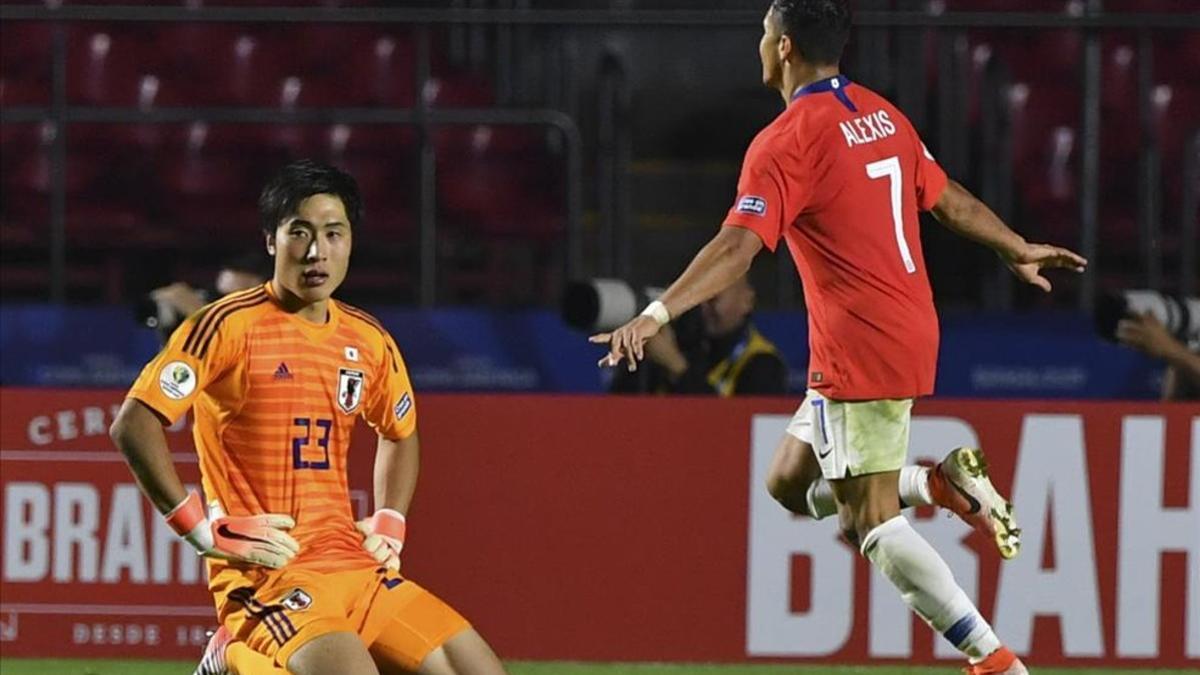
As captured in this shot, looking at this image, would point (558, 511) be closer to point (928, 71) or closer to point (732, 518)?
point (732, 518)

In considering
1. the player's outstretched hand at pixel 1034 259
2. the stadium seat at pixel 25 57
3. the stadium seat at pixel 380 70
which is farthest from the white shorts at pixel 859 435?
the stadium seat at pixel 25 57

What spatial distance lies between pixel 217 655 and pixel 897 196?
2.17 meters

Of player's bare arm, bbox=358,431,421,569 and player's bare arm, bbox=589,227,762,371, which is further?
player's bare arm, bbox=358,431,421,569

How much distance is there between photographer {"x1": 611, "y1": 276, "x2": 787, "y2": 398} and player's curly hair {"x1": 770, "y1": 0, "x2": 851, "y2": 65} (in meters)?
2.95

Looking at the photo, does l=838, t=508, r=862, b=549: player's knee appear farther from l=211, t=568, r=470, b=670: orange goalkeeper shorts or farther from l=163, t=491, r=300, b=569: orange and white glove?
l=163, t=491, r=300, b=569: orange and white glove

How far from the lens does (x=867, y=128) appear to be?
239 inches

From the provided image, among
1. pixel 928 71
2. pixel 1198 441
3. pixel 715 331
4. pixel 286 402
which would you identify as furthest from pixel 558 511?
pixel 928 71

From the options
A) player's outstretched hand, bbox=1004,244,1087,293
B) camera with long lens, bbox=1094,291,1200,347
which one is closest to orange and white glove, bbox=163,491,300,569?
player's outstretched hand, bbox=1004,244,1087,293

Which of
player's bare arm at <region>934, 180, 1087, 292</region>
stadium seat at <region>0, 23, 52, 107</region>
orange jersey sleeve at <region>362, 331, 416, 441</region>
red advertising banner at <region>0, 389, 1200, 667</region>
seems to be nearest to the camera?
orange jersey sleeve at <region>362, 331, 416, 441</region>

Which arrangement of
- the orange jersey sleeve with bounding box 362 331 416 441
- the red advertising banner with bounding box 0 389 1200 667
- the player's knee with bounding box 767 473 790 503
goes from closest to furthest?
1. the orange jersey sleeve with bounding box 362 331 416 441
2. the player's knee with bounding box 767 473 790 503
3. the red advertising banner with bounding box 0 389 1200 667

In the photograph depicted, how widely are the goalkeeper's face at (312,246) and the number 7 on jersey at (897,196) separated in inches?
59.4

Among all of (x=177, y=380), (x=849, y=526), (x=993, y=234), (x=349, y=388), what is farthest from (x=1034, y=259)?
(x=177, y=380)

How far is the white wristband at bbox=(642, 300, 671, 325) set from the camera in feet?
17.8

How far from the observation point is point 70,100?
464 inches
